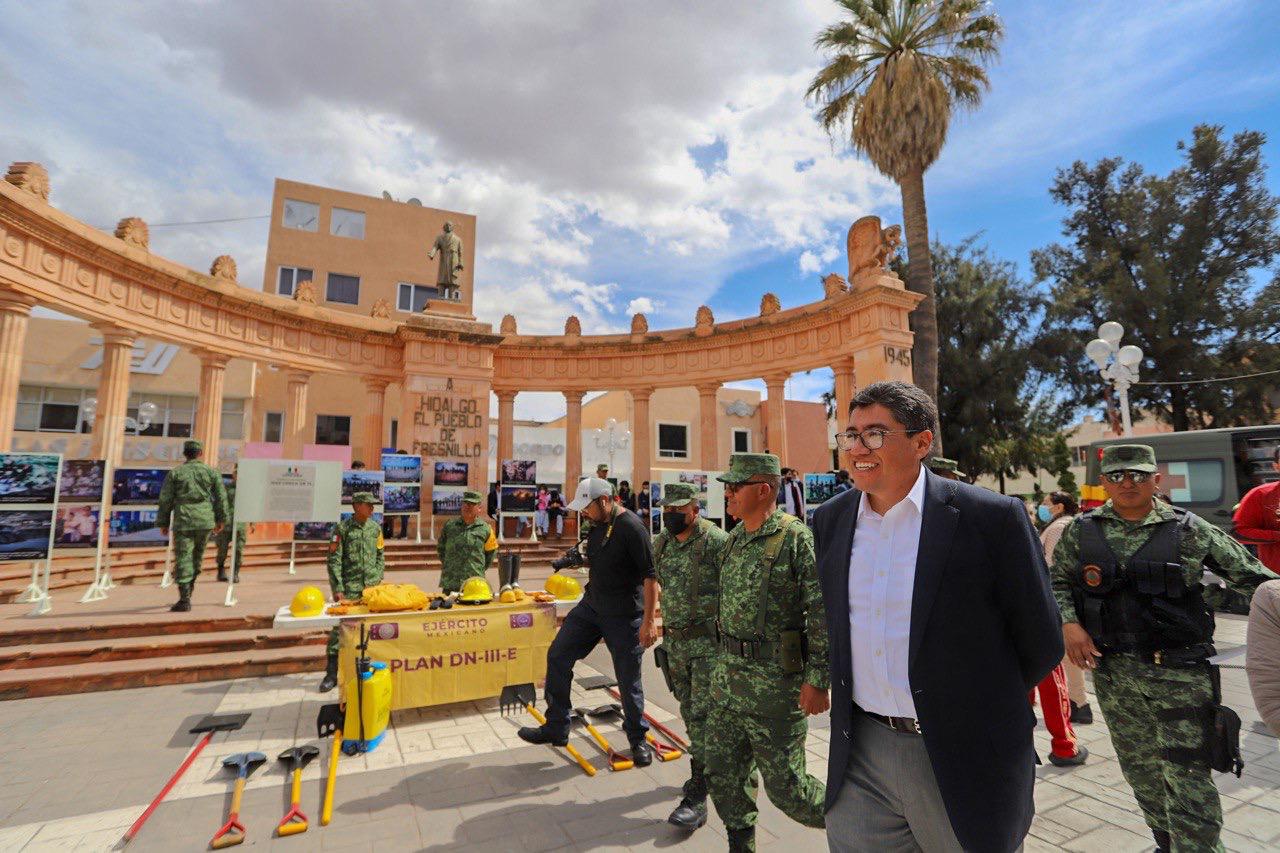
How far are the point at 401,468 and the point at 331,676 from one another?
8.20 m

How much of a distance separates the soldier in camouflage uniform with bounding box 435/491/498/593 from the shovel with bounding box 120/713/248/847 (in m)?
2.30

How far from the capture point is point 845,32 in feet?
50.0

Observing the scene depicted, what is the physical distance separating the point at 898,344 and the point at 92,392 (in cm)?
3031

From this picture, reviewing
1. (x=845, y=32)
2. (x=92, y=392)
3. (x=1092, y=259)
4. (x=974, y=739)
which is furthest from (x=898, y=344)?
(x=92, y=392)

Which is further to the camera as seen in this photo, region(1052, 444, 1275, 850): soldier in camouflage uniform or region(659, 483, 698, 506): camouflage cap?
region(659, 483, 698, 506): camouflage cap

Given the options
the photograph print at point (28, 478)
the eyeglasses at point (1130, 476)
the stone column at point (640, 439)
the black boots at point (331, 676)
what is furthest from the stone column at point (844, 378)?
the photograph print at point (28, 478)

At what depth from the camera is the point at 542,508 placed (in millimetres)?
16781

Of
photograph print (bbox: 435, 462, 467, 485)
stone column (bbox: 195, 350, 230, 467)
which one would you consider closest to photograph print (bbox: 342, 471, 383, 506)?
photograph print (bbox: 435, 462, 467, 485)

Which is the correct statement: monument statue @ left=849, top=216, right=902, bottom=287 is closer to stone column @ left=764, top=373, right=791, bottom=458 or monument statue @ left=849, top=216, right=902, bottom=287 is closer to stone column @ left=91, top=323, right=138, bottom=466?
stone column @ left=764, top=373, right=791, bottom=458

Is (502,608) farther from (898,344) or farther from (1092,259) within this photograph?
(1092,259)

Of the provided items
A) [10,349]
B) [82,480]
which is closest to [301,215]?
[10,349]

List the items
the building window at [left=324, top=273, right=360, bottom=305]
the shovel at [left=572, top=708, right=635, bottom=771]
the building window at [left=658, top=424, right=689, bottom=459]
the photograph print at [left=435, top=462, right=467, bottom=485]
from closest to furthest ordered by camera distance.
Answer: the shovel at [left=572, top=708, right=635, bottom=771] → the photograph print at [left=435, top=462, right=467, bottom=485] → the building window at [left=324, top=273, right=360, bottom=305] → the building window at [left=658, top=424, right=689, bottom=459]

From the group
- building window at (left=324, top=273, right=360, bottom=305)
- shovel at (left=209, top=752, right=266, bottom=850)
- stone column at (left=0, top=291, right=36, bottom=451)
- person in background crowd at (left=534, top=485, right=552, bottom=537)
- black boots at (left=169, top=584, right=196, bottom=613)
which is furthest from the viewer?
building window at (left=324, top=273, right=360, bottom=305)

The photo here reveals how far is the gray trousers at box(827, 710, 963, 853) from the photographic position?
1.93 m
